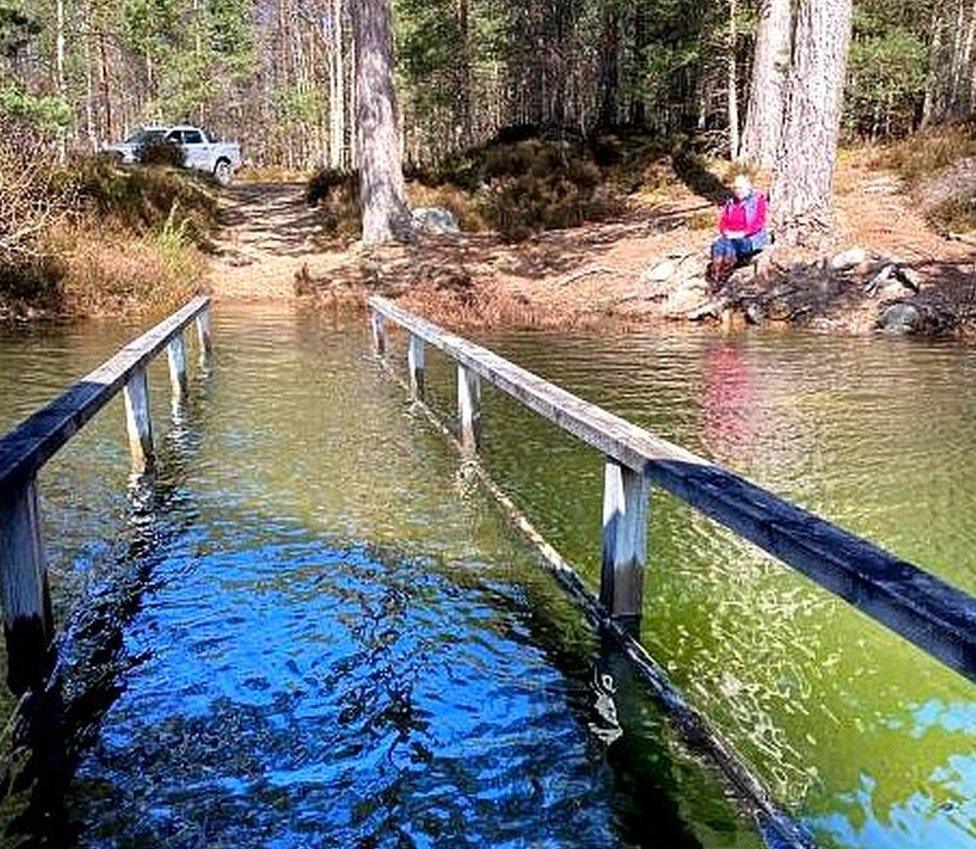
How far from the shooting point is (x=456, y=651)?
3.82m

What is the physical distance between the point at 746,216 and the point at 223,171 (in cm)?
2199

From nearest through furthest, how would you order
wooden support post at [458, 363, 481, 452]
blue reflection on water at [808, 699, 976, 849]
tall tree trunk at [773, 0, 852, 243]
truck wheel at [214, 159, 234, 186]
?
blue reflection on water at [808, 699, 976, 849] → wooden support post at [458, 363, 481, 452] → tall tree trunk at [773, 0, 852, 243] → truck wheel at [214, 159, 234, 186]

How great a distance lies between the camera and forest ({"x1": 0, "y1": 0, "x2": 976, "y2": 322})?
15.0 m

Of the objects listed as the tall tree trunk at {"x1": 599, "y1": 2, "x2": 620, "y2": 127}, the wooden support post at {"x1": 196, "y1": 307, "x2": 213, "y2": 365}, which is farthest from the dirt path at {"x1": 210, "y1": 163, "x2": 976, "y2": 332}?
the tall tree trunk at {"x1": 599, "y1": 2, "x2": 620, "y2": 127}

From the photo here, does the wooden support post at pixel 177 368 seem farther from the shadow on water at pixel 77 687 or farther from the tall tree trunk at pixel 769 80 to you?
the tall tree trunk at pixel 769 80

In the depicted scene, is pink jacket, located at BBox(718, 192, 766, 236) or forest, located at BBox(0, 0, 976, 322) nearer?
pink jacket, located at BBox(718, 192, 766, 236)

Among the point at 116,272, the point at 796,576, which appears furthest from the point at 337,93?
the point at 796,576

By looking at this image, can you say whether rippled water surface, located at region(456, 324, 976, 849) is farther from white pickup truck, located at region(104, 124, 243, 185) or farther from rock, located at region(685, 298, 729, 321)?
white pickup truck, located at region(104, 124, 243, 185)

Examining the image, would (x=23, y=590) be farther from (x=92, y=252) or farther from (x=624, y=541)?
(x=92, y=252)

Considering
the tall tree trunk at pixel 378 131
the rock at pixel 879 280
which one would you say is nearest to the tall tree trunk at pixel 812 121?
the rock at pixel 879 280

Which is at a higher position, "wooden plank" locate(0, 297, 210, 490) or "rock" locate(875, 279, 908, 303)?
"wooden plank" locate(0, 297, 210, 490)

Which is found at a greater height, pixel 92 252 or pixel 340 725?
pixel 92 252

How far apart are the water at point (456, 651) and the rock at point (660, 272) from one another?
8125 millimetres

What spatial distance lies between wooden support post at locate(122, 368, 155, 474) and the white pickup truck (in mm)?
24480
